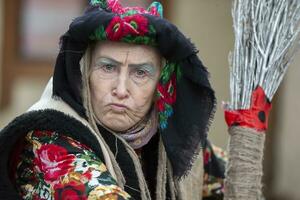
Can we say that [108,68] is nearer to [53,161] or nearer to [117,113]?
[117,113]

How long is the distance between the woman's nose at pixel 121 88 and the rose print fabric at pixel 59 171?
298 millimetres

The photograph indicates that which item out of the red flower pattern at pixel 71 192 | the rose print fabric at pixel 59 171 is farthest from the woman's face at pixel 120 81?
the red flower pattern at pixel 71 192

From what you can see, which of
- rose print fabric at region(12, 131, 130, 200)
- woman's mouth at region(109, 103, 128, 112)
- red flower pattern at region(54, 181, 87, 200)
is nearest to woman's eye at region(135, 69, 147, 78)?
woman's mouth at region(109, 103, 128, 112)

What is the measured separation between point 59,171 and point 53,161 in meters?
0.06

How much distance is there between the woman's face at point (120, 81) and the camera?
316 centimetres

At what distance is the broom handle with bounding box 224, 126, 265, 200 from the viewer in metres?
3.63

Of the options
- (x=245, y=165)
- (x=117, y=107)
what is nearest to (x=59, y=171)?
(x=117, y=107)

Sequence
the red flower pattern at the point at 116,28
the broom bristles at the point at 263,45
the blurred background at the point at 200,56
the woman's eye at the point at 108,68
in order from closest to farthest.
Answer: the red flower pattern at the point at 116,28
the woman's eye at the point at 108,68
the broom bristles at the point at 263,45
the blurred background at the point at 200,56

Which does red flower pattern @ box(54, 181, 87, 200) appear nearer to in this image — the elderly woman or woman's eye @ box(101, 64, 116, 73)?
the elderly woman

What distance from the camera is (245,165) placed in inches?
143

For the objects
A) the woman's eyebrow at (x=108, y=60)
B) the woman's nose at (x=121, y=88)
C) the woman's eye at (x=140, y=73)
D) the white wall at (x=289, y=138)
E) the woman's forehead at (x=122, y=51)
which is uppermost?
the woman's forehead at (x=122, y=51)

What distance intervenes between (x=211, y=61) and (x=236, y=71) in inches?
162

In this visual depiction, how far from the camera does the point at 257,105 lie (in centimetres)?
370

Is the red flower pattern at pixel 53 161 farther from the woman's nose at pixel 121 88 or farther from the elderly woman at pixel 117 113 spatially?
the woman's nose at pixel 121 88
